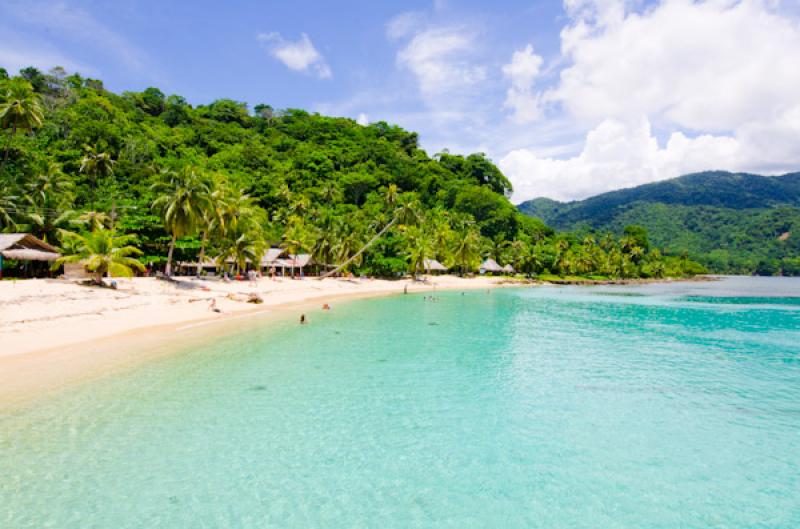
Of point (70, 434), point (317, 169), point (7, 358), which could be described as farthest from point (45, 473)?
point (317, 169)

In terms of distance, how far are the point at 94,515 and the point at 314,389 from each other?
6.81 metres

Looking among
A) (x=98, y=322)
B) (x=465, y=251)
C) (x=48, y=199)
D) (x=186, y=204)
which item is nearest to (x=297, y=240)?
(x=186, y=204)

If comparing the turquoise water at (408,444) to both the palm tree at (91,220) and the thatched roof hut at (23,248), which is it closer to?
the thatched roof hut at (23,248)

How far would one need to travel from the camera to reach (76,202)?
5269cm

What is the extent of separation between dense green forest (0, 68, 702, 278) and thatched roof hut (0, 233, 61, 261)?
179 cm

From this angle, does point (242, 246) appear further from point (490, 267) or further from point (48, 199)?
point (490, 267)

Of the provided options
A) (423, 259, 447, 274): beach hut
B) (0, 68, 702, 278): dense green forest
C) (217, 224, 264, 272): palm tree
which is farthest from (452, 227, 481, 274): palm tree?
(217, 224, 264, 272): palm tree

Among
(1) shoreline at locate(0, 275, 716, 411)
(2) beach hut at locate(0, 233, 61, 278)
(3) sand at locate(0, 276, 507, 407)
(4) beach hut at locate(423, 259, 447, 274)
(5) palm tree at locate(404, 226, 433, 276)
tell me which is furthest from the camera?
(4) beach hut at locate(423, 259, 447, 274)

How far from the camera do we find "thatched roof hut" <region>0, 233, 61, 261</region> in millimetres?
28953

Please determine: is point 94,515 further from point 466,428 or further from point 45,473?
point 466,428

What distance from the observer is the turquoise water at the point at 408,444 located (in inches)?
260

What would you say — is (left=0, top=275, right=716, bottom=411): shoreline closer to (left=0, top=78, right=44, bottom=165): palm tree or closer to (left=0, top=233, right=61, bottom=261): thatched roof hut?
(left=0, top=233, right=61, bottom=261): thatched roof hut

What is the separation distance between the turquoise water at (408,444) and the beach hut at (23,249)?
21498 mm

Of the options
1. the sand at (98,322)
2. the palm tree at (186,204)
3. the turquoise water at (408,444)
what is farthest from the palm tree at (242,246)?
the turquoise water at (408,444)
